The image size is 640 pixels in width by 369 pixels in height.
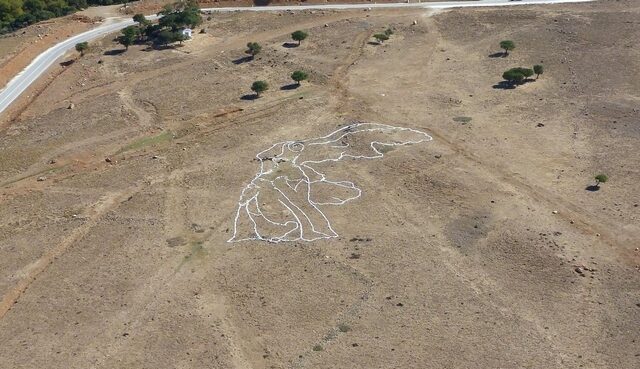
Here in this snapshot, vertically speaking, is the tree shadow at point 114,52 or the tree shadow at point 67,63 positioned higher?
the tree shadow at point 67,63

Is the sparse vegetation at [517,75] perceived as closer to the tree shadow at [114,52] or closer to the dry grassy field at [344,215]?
the dry grassy field at [344,215]

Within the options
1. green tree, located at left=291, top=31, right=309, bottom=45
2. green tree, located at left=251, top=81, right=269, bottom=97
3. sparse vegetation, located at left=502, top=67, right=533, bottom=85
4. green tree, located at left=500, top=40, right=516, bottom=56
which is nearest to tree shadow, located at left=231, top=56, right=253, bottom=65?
green tree, located at left=291, top=31, right=309, bottom=45

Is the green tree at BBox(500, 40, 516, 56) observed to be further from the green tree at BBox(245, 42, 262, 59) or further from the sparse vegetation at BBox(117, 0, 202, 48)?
the sparse vegetation at BBox(117, 0, 202, 48)

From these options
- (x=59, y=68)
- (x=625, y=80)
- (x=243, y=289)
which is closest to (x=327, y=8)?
(x=59, y=68)

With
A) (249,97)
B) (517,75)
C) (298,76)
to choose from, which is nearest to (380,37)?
(298,76)

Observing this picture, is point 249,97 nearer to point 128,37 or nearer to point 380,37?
point 380,37

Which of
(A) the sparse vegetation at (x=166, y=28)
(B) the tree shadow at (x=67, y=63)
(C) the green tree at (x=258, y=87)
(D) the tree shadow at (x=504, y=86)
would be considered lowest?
(D) the tree shadow at (x=504, y=86)

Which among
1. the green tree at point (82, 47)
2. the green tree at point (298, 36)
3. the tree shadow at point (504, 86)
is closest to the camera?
the tree shadow at point (504, 86)

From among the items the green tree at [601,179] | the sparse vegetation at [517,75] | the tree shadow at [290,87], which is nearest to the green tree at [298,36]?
the tree shadow at [290,87]
